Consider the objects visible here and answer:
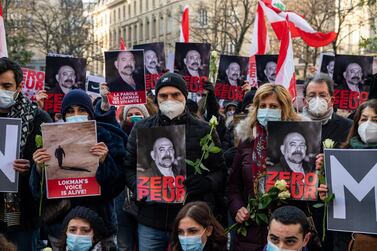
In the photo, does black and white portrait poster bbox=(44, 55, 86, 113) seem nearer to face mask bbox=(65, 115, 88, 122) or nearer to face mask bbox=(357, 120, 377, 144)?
face mask bbox=(65, 115, 88, 122)

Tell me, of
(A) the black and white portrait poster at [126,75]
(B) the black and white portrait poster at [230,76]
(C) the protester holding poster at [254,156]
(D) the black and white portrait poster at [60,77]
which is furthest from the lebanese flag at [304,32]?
(C) the protester holding poster at [254,156]

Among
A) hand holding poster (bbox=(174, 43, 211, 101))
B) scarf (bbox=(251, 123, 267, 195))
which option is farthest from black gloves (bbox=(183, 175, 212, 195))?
hand holding poster (bbox=(174, 43, 211, 101))

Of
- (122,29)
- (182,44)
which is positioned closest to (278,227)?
(182,44)

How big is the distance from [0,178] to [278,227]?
209cm

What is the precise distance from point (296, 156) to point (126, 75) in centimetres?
388

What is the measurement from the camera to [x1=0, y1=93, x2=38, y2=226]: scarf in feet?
16.7

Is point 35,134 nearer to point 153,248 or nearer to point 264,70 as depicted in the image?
point 153,248

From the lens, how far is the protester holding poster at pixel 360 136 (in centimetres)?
467

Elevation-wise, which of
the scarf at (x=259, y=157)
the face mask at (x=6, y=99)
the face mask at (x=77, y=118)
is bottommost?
the scarf at (x=259, y=157)

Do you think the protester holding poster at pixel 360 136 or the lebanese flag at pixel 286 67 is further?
the lebanese flag at pixel 286 67

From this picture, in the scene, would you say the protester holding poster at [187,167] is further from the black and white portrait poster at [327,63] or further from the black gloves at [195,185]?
the black and white portrait poster at [327,63]

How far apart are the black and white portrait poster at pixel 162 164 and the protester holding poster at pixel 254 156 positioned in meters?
0.43

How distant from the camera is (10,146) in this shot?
5012 mm

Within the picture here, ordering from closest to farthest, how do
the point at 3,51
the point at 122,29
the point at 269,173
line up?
the point at 269,173 < the point at 3,51 < the point at 122,29
